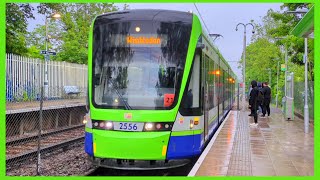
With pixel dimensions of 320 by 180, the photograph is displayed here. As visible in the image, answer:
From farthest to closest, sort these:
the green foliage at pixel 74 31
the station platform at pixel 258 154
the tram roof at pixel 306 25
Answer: the green foliage at pixel 74 31 → the tram roof at pixel 306 25 → the station platform at pixel 258 154

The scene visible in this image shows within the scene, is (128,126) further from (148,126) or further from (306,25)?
(306,25)

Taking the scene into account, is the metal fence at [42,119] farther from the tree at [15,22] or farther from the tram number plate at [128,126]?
the tram number plate at [128,126]

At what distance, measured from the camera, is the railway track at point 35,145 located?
1199cm

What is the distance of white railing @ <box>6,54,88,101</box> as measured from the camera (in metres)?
20.5

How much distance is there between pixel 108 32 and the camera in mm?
9453

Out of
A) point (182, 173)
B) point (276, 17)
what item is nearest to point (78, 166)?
point (182, 173)


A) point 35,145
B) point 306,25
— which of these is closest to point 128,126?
point 306,25

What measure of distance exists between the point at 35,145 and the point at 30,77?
335 inches

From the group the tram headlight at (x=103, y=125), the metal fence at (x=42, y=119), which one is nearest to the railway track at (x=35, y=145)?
the metal fence at (x=42, y=119)

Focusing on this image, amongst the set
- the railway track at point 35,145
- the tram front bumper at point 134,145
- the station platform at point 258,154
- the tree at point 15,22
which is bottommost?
the railway track at point 35,145

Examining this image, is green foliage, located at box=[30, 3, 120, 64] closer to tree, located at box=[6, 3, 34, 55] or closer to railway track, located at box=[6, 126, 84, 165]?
tree, located at box=[6, 3, 34, 55]

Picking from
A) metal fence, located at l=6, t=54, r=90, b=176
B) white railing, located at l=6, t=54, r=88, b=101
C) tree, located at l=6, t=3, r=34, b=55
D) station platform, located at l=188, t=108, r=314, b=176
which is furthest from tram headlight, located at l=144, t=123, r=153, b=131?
tree, located at l=6, t=3, r=34, b=55

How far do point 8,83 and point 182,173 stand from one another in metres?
12.6

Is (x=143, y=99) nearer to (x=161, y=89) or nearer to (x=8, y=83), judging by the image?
(x=161, y=89)
